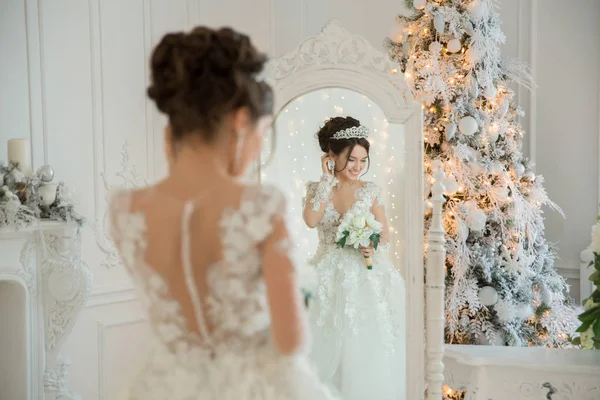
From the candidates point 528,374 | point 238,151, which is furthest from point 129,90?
point 238,151

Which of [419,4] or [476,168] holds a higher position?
[419,4]

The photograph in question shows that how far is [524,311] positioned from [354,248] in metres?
1.47

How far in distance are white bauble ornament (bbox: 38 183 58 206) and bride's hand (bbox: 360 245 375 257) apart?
1647 mm

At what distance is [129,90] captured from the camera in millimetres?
4742

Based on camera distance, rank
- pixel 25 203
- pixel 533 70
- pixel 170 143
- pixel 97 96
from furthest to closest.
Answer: pixel 533 70 → pixel 97 96 → pixel 25 203 → pixel 170 143

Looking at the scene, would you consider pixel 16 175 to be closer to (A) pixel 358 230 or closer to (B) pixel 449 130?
(A) pixel 358 230

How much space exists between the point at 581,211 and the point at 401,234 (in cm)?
A: 242

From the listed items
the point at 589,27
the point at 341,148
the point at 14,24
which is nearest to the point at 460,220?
the point at 341,148

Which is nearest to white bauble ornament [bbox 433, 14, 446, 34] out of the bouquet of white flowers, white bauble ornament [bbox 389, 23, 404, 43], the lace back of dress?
white bauble ornament [bbox 389, 23, 404, 43]

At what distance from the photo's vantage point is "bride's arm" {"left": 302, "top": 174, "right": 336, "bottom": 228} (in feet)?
11.6

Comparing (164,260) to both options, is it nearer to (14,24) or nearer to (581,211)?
(14,24)

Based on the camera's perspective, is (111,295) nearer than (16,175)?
No

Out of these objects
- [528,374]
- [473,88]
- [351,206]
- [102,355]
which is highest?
[473,88]

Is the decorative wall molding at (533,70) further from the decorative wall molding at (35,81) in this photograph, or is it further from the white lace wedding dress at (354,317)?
the decorative wall molding at (35,81)
